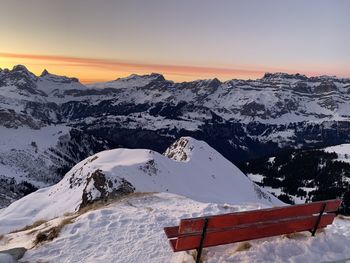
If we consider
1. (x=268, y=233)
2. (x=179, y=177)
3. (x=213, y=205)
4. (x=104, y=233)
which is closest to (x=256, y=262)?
(x=268, y=233)

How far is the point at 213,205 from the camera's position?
25141 mm

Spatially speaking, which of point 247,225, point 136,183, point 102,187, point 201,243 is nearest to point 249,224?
point 247,225

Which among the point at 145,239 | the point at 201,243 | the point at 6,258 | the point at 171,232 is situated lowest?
the point at 6,258

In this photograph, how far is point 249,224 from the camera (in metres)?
15.9

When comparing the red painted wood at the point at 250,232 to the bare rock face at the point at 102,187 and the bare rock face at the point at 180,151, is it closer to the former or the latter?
the bare rock face at the point at 102,187

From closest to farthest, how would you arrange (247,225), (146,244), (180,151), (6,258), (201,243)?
(201,243)
(247,225)
(6,258)
(146,244)
(180,151)

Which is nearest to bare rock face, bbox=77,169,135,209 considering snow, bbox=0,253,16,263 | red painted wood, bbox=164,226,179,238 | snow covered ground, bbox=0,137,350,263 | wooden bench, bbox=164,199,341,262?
snow covered ground, bbox=0,137,350,263

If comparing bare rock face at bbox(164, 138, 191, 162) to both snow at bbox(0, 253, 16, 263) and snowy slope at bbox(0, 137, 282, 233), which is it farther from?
snow at bbox(0, 253, 16, 263)

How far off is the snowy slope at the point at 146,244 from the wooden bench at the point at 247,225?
550 mm

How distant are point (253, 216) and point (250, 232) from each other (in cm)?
61

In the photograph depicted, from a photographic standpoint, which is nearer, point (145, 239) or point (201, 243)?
point (201, 243)

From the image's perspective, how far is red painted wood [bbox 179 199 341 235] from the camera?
14703 mm

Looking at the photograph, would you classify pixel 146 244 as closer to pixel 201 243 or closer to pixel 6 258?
pixel 201 243

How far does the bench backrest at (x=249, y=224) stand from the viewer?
1490 centimetres
